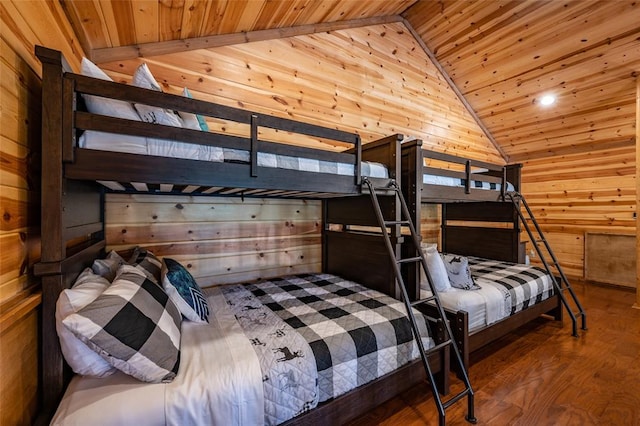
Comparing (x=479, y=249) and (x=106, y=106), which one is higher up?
(x=106, y=106)

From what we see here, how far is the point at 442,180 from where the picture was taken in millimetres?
2469

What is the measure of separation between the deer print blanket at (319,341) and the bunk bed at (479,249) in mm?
504

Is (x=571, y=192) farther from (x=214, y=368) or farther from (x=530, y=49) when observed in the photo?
(x=214, y=368)

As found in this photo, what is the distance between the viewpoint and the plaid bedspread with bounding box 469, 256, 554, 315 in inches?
92.5

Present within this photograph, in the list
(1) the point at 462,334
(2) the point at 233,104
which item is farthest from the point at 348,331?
(2) the point at 233,104

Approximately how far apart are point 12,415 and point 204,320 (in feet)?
2.51

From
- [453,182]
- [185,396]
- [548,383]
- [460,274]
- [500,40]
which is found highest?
[500,40]

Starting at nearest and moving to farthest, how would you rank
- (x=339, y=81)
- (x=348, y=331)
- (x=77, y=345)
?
(x=77, y=345)
(x=348, y=331)
(x=339, y=81)

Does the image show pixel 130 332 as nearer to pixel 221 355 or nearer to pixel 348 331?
pixel 221 355

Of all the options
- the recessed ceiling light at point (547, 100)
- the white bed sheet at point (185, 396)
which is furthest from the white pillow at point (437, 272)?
the recessed ceiling light at point (547, 100)

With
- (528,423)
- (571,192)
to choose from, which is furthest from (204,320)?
(571,192)

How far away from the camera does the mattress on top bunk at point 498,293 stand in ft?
6.75

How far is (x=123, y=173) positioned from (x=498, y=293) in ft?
8.90

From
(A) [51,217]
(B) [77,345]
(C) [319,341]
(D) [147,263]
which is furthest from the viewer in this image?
(D) [147,263]
